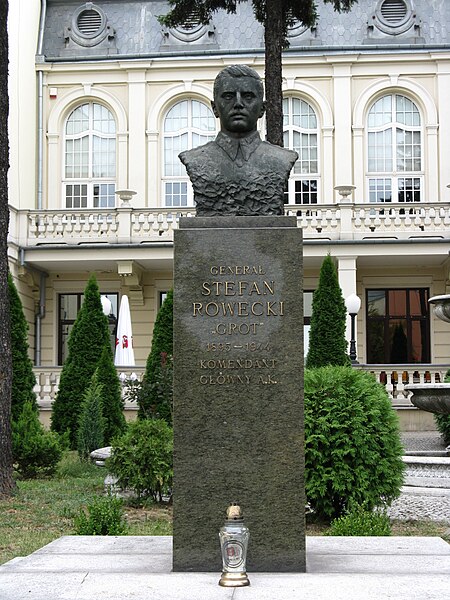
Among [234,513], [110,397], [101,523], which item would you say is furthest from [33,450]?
[234,513]

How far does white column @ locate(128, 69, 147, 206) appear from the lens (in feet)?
95.7

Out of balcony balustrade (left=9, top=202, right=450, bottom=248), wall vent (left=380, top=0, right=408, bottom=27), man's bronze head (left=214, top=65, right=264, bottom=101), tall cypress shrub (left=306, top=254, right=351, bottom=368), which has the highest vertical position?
wall vent (left=380, top=0, right=408, bottom=27)

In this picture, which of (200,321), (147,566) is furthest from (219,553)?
(200,321)

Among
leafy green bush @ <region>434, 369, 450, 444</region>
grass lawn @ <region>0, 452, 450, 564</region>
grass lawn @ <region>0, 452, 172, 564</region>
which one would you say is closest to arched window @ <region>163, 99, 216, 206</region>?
leafy green bush @ <region>434, 369, 450, 444</region>

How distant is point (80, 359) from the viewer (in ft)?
64.9

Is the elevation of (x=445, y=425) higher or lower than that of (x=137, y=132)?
lower

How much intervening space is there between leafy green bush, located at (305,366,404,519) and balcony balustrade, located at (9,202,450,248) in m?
16.3

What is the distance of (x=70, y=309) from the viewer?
2911 cm

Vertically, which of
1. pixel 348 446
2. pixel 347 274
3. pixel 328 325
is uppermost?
pixel 347 274

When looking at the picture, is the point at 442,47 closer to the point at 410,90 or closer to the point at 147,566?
the point at 410,90

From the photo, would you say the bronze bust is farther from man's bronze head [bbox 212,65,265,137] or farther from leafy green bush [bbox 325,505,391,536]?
leafy green bush [bbox 325,505,391,536]

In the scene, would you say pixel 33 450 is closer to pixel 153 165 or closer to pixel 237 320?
pixel 237 320

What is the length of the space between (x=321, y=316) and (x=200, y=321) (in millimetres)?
15679

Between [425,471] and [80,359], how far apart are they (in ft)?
30.2
